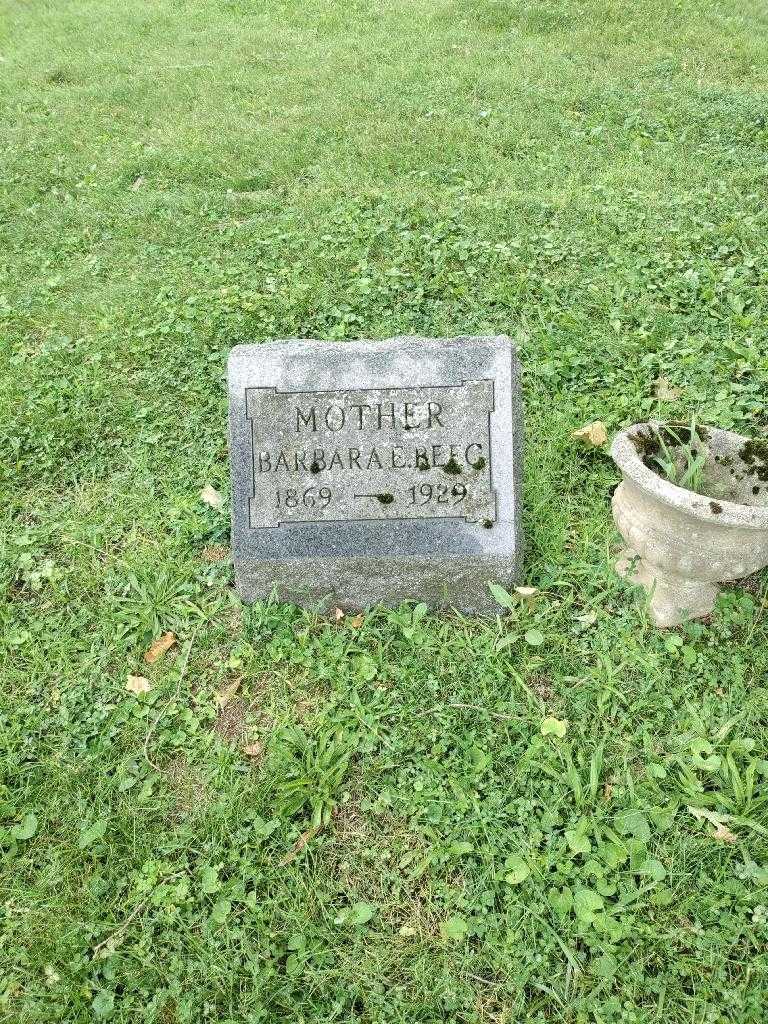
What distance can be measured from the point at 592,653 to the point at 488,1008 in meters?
1.31

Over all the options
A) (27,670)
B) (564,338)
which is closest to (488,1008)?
(27,670)

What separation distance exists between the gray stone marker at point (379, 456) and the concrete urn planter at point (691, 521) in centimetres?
45

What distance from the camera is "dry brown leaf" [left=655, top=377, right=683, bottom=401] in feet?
12.9

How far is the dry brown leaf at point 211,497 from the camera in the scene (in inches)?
147

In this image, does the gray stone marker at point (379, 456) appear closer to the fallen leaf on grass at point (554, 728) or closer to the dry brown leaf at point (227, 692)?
the dry brown leaf at point (227, 692)

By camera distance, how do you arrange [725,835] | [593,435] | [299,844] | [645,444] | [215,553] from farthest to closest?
[593,435] → [215,553] → [645,444] → [299,844] → [725,835]

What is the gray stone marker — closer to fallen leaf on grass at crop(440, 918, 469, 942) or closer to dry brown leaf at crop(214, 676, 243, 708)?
dry brown leaf at crop(214, 676, 243, 708)

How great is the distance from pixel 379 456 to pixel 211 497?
1.13 metres

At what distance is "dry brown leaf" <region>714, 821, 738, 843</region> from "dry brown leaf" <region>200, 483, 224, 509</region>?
8.15ft

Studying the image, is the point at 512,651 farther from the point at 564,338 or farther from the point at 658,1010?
the point at 564,338

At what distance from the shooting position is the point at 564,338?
438 cm

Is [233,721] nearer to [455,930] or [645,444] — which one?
[455,930]

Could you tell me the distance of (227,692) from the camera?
3.03 metres

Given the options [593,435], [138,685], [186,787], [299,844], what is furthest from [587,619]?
[138,685]
